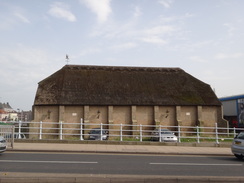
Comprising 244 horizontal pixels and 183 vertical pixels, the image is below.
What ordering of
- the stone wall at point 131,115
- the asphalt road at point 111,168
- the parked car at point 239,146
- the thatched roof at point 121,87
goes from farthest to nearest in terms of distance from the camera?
the thatched roof at point 121,87, the stone wall at point 131,115, the parked car at point 239,146, the asphalt road at point 111,168

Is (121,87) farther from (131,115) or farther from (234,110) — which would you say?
(234,110)

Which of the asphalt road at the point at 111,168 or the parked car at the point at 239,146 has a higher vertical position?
the parked car at the point at 239,146

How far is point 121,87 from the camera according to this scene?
34375mm

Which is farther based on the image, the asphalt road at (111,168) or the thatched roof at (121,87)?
the thatched roof at (121,87)

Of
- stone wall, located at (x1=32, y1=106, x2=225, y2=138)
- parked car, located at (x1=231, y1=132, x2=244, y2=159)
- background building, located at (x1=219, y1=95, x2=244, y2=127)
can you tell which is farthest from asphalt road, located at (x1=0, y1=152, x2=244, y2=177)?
background building, located at (x1=219, y1=95, x2=244, y2=127)

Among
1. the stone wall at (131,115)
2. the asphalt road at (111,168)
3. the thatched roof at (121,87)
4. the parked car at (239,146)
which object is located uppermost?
the thatched roof at (121,87)

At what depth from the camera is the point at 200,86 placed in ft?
122

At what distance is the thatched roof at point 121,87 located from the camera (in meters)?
32.4

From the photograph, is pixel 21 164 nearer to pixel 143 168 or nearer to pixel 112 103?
pixel 143 168

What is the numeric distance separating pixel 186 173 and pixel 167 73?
30740mm

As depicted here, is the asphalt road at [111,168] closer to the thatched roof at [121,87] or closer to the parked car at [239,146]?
the parked car at [239,146]

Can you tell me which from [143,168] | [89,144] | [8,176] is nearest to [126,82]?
[89,144]

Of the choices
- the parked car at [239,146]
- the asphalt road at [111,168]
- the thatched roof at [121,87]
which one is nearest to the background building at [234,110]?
the thatched roof at [121,87]

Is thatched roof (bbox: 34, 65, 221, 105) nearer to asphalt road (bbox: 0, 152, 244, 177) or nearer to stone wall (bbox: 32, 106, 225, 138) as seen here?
stone wall (bbox: 32, 106, 225, 138)
